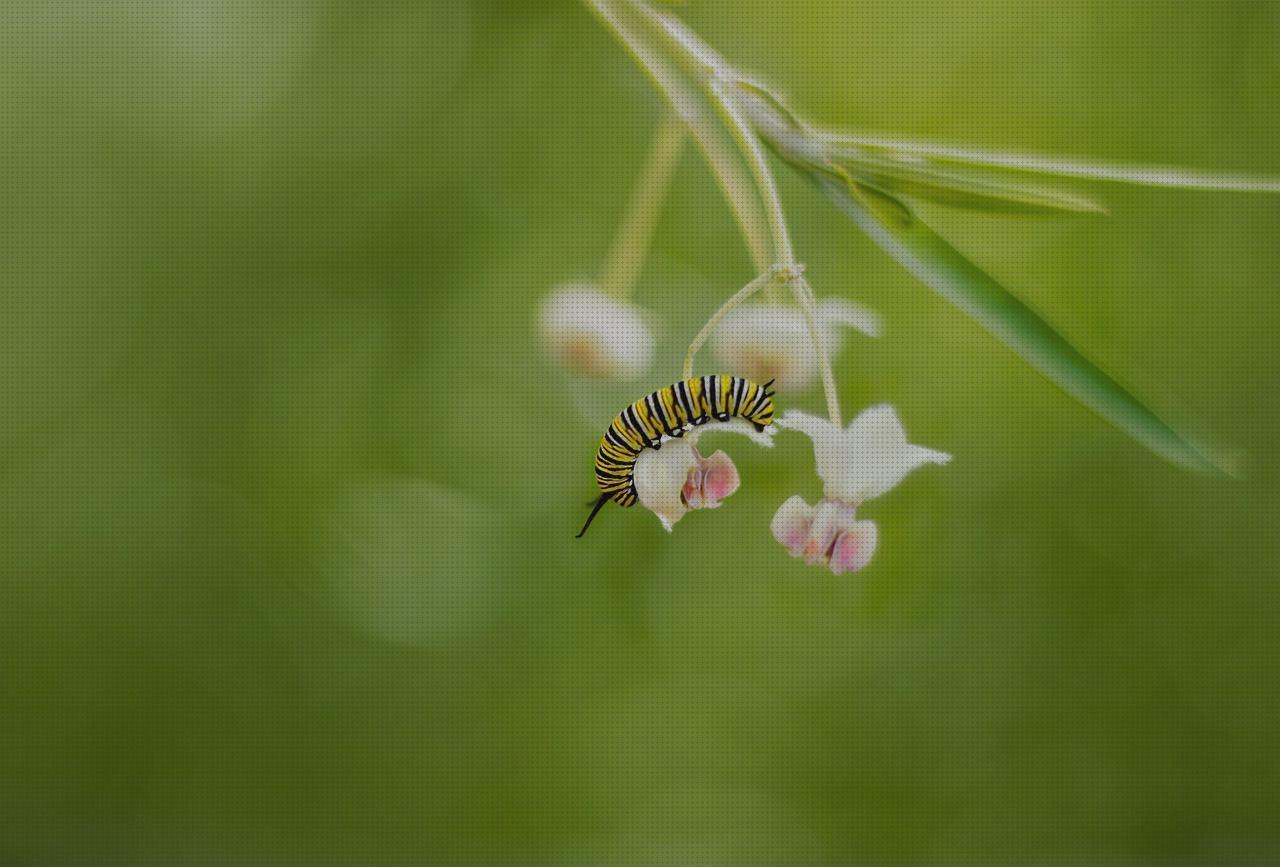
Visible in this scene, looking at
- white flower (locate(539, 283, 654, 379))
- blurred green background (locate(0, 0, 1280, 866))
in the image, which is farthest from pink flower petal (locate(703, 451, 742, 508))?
blurred green background (locate(0, 0, 1280, 866))

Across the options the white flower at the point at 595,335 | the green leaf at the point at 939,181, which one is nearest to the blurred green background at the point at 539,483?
the white flower at the point at 595,335

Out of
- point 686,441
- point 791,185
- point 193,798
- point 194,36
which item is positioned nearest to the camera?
point 686,441

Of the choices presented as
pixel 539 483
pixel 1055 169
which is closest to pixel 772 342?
pixel 1055 169

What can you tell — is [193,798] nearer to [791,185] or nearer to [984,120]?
[791,185]

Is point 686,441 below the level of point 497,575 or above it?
below

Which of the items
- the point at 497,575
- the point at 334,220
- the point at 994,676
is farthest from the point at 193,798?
the point at 994,676

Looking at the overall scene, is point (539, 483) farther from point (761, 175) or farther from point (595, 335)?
point (761, 175)
